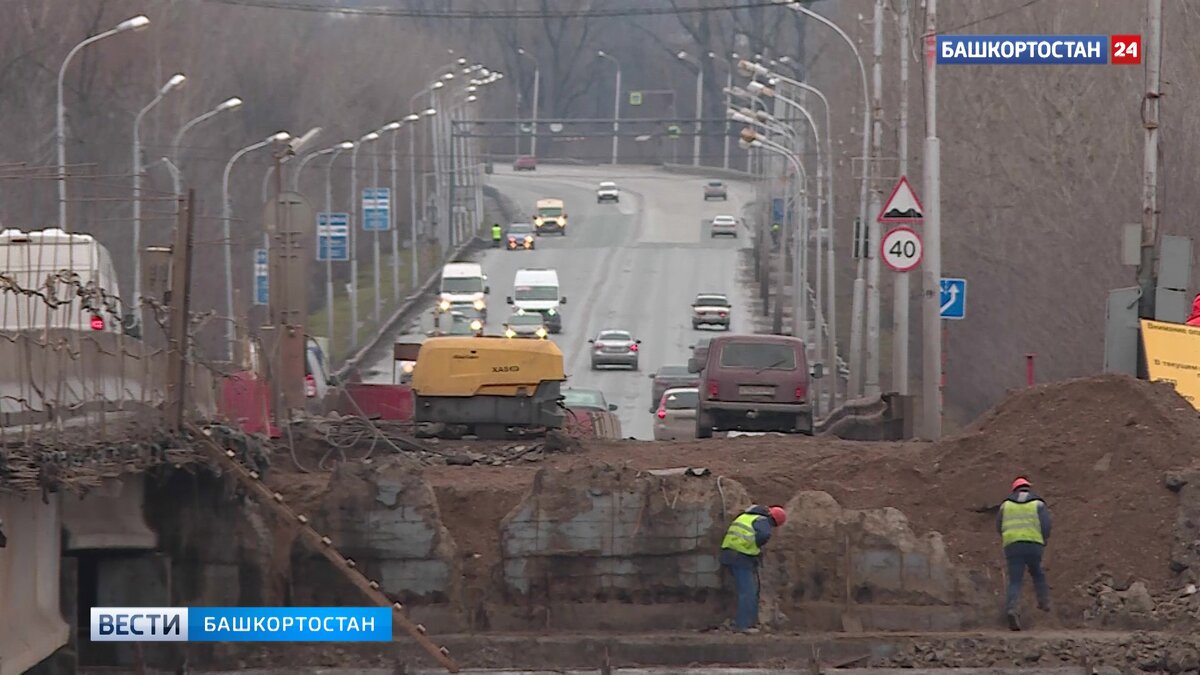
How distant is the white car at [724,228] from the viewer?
373 feet

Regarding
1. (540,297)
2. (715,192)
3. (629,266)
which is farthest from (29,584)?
(715,192)

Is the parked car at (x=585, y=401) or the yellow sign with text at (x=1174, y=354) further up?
the yellow sign with text at (x=1174, y=354)

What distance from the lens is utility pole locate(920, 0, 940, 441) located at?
3266 centimetres

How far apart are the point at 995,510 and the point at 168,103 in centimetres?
5631

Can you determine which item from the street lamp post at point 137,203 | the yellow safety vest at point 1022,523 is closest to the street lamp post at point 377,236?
the street lamp post at point 137,203

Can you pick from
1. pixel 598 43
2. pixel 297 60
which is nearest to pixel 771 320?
pixel 297 60

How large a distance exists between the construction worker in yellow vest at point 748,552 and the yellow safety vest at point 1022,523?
2065mm

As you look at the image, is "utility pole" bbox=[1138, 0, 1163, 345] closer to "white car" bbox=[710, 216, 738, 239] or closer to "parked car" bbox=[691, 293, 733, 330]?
"parked car" bbox=[691, 293, 733, 330]

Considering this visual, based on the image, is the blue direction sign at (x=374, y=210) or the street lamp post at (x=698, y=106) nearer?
the blue direction sign at (x=374, y=210)

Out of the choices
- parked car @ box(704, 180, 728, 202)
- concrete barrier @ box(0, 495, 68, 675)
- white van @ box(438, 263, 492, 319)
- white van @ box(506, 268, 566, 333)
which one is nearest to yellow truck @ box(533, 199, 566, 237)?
parked car @ box(704, 180, 728, 202)

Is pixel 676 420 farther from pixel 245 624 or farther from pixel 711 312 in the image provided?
pixel 711 312

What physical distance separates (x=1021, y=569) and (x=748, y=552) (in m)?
2.56

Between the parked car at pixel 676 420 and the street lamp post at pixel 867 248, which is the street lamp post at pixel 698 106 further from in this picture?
the parked car at pixel 676 420

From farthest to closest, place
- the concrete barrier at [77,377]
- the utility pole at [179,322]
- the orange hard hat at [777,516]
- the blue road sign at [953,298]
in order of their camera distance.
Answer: the blue road sign at [953,298], the orange hard hat at [777,516], the utility pole at [179,322], the concrete barrier at [77,377]
